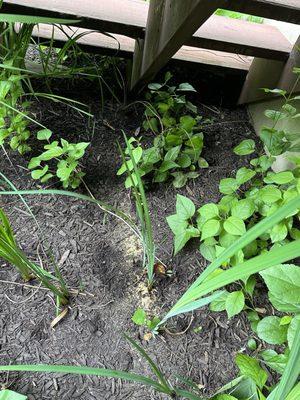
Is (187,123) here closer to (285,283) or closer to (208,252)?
(208,252)

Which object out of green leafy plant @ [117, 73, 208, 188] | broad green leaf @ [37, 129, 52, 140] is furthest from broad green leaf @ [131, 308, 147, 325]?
broad green leaf @ [37, 129, 52, 140]

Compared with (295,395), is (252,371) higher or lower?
lower

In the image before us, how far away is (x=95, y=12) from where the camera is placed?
1.26m

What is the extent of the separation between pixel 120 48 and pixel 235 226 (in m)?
0.93

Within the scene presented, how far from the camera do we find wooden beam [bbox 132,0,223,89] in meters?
0.92

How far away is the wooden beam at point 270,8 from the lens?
0.97 metres

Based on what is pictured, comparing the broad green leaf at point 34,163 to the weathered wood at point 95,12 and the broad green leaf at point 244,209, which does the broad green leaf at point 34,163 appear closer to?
the weathered wood at point 95,12

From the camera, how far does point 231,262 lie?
110 centimetres

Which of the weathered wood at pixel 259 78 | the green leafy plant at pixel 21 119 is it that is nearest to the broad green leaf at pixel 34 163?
the green leafy plant at pixel 21 119

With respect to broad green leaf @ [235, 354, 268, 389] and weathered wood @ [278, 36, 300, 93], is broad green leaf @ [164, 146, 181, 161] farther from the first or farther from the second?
broad green leaf @ [235, 354, 268, 389]

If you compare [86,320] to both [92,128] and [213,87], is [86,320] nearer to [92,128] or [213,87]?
[92,128]

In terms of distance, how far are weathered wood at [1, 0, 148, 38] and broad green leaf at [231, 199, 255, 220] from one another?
0.71 m

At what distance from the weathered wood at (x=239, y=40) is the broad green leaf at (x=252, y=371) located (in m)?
1.02

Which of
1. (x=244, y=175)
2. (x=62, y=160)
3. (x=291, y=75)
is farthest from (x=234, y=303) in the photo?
(x=291, y=75)
